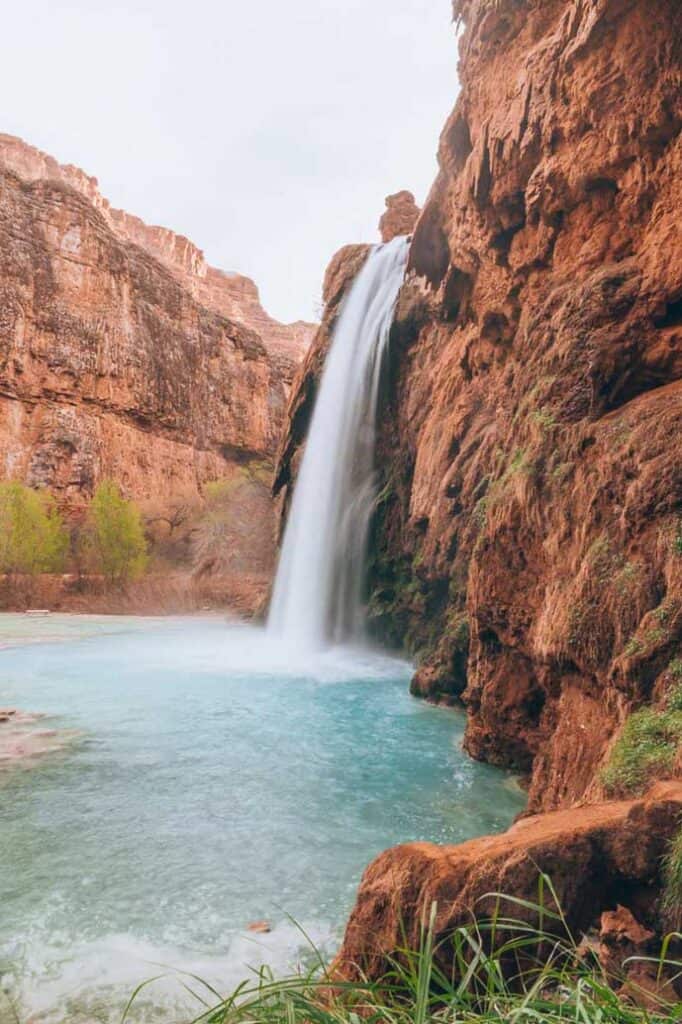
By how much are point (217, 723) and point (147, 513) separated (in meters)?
28.9

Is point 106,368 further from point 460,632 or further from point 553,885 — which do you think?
point 553,885

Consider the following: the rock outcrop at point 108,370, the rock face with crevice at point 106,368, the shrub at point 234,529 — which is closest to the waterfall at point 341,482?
the shrub at point 234,529

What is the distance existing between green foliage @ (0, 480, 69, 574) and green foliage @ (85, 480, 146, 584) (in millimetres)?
1494

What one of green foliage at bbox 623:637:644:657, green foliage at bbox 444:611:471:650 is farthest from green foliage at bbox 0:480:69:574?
green foliage at bbox 623:637:644:657

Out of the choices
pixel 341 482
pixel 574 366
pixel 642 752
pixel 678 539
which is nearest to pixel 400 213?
pixel 341 482

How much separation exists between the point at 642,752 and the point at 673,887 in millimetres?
1197

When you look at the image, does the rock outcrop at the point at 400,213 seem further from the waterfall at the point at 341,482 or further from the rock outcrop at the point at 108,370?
the rock outcrop at the point at 108,370

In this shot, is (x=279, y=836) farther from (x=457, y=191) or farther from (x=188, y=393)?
(x=188, y=393)

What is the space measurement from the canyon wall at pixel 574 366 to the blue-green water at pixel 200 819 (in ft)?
3.79

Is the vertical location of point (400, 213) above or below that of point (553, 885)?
above

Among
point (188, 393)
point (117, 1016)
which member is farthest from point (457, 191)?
point (188, 393)

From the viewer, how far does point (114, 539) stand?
98.6ft

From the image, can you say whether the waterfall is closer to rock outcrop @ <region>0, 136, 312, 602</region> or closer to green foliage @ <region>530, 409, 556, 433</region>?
green foliage @ <region>530, 409, 556, 433</region>

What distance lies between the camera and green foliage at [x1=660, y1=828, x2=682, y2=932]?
217 centimetres
